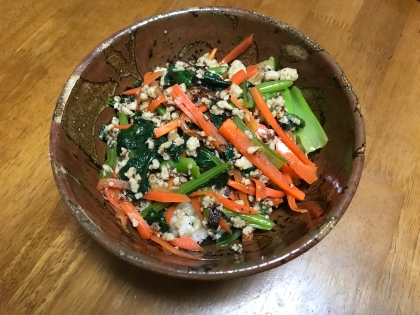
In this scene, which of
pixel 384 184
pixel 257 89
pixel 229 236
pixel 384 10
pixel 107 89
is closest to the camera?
pixel 229 236

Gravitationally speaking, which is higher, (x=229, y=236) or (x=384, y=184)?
(x=229, y=236)

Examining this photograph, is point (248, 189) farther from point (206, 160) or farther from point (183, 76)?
point (183, 76)

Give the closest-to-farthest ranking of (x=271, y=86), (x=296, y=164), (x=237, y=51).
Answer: (x=296, y=164), (x=271, y=86), (x=237, y=51)

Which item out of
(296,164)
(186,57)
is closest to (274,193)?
(296,164)

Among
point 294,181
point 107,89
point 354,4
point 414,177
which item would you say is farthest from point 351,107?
point 354,4

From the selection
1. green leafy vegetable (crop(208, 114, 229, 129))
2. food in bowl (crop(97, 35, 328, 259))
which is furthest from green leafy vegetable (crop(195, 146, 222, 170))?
green leafy vegetable (crop(208, 114, 229, 129))

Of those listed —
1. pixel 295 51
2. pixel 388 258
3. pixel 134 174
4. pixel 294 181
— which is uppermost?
pixel 134 174

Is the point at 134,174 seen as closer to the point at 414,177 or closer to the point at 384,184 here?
the point at 384,184
